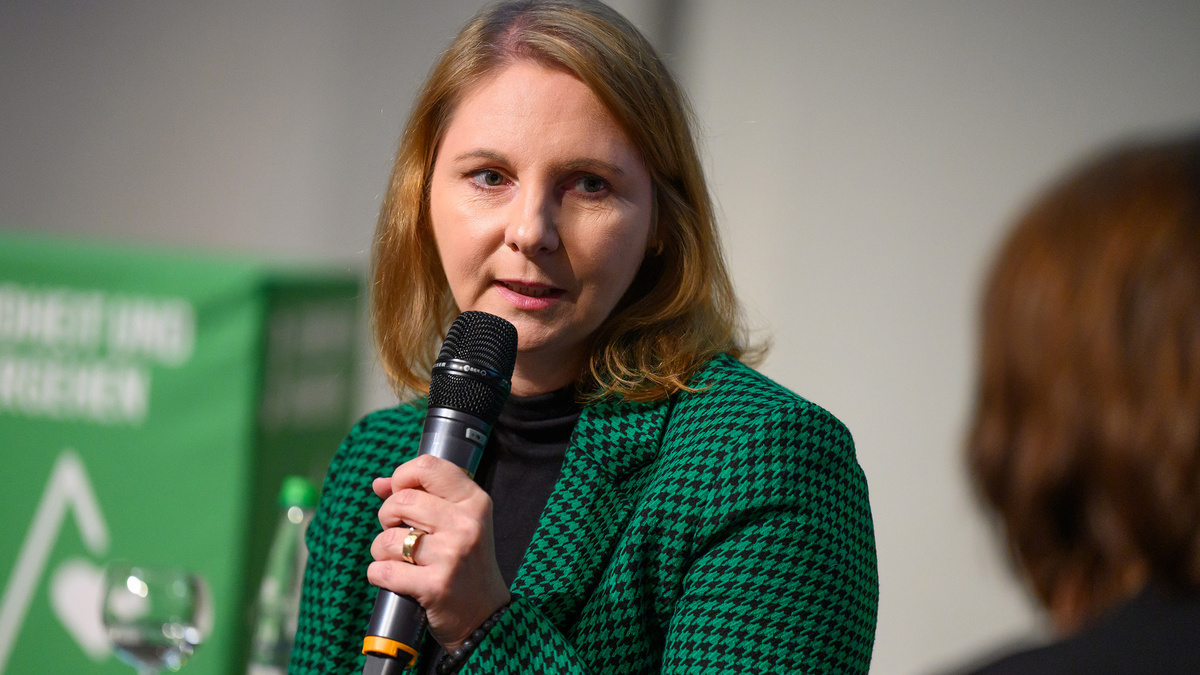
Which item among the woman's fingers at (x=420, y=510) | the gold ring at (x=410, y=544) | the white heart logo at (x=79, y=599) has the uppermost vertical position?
the woman's fingers at (x=420, y=510)

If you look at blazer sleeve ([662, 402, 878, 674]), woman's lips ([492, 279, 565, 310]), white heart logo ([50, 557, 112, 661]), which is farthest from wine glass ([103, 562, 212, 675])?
white heart logo ([50, 557, 112, 661])

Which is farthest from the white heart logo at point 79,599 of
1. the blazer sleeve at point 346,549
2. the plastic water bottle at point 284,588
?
the blazer sleeve at point 346,549

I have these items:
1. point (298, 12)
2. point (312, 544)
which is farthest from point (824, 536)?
point (298, 12)

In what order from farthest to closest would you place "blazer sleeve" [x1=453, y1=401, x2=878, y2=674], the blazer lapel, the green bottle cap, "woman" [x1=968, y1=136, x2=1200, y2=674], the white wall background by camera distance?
the white wall background < the green bottle cap < the blazer lapel < "blazer sleeve" [x1=453, y1=401, x2=878, y2=674] < "woman" [x1=968, y1=136, x2=1200, y2=674]

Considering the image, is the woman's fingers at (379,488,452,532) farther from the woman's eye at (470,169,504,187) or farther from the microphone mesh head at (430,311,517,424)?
the woman's eye at (470,169,504,187)

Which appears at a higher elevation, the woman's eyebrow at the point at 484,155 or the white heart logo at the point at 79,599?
the woman's eyebrow at the point at 484,155

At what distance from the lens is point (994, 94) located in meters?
3.65

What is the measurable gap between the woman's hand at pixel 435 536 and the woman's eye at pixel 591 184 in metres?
0.48

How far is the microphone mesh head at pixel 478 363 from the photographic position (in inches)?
47.8

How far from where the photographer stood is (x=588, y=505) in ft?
4.64

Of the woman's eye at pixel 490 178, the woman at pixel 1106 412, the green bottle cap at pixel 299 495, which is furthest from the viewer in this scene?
the green bottle cap at pixel 299 495

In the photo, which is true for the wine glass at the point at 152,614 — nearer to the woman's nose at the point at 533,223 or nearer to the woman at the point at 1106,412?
the woman's nose at the point at 533,223

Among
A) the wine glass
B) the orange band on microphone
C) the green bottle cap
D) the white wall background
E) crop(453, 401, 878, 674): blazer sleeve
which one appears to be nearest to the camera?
the orange band on microphone

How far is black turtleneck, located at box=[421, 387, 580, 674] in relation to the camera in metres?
1.50
